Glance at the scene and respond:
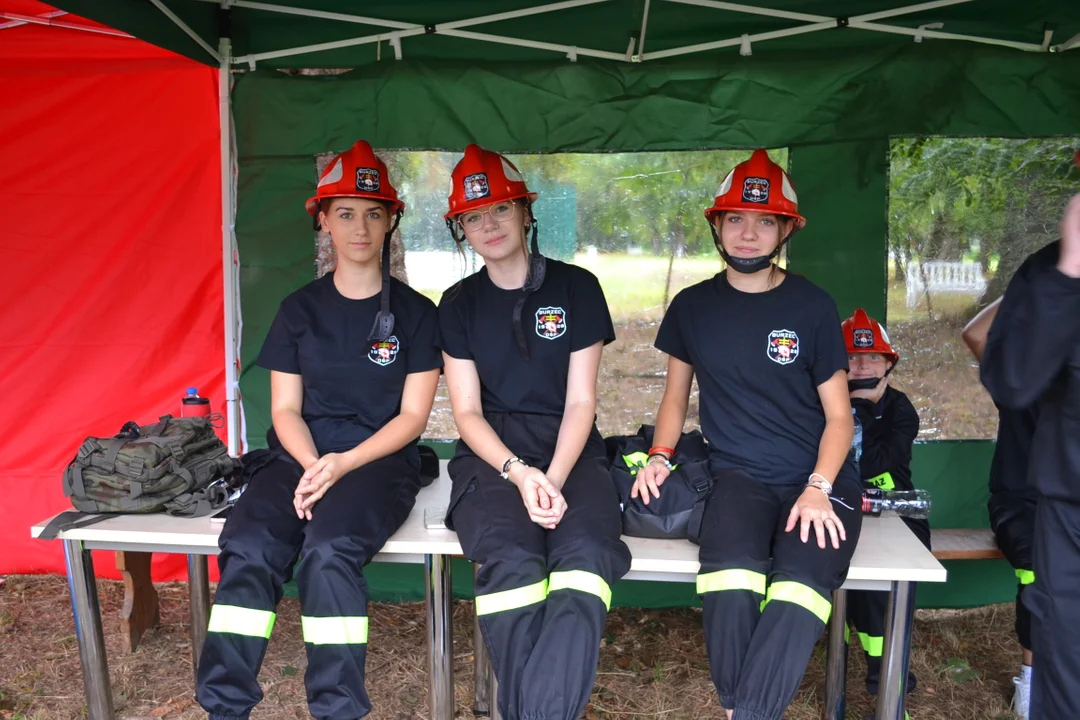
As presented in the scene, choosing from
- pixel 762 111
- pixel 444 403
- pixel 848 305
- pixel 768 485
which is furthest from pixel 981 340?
pixel 444 403

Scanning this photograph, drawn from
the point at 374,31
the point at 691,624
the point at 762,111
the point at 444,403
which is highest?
the point at 374,31

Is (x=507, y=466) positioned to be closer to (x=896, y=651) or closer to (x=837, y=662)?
(x=896, y=651)

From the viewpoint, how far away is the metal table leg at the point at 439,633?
9.27 ft

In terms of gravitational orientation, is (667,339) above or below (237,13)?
below

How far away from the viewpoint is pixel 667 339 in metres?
3.21

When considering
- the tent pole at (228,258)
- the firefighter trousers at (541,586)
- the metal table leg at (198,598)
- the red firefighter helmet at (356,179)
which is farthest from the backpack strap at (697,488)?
the tent pole at (228,258)

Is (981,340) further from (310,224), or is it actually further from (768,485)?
(310,224)

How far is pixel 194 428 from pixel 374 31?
2.01 m

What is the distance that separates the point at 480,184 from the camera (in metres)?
3.05

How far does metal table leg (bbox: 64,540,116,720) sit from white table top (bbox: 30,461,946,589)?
0.07m

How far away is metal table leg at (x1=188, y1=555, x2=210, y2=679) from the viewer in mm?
3656

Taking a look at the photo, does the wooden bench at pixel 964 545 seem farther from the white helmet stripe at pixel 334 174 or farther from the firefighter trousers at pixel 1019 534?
the white helmet stripe at pixel 334 174

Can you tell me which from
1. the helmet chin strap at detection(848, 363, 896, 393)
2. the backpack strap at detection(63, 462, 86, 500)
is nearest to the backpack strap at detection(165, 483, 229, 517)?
the backpack strap at detection(63, 462, 86, 500)

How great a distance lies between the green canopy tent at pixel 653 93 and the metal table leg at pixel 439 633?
78.7 inches
